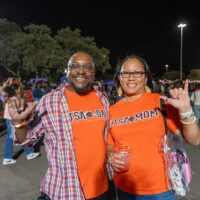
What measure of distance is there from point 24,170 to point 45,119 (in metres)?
3.75

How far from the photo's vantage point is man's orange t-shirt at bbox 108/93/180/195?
2.27 m

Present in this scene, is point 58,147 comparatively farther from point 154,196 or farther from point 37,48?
point 37,48

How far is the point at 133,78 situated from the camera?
254 centimetres

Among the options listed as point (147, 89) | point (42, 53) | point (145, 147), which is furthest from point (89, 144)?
point (42, 53)

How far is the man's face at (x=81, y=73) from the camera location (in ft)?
8.51

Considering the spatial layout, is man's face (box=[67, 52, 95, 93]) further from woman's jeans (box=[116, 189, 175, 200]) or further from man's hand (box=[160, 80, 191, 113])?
woman's jeans (box=[116, 189, 175, 200])

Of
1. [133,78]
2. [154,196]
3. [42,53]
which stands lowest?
[154,196]

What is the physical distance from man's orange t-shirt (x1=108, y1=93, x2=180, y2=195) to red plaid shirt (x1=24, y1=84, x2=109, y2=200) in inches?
14.1

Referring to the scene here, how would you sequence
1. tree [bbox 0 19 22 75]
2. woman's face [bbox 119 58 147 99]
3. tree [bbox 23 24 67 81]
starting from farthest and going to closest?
1. tree [bbox 0 19 22 75]
2. tree [bbox 23 24 67 81]
3. woman's face [bbox 119 58 147 99]

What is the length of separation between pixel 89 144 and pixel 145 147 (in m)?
0.40

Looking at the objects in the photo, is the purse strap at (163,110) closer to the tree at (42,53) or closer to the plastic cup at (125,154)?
the plastic cup at (125,154)

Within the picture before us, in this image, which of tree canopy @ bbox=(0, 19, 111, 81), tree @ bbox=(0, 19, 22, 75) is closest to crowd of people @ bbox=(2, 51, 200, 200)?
tree canopy @ bbox=(0, 19, 111, 81)

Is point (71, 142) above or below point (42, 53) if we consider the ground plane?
below

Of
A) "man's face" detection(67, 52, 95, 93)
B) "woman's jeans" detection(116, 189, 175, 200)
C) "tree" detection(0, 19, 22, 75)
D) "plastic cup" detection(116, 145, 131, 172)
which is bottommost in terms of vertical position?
"woman's jeans" detection(116, 189, 175, 200)
